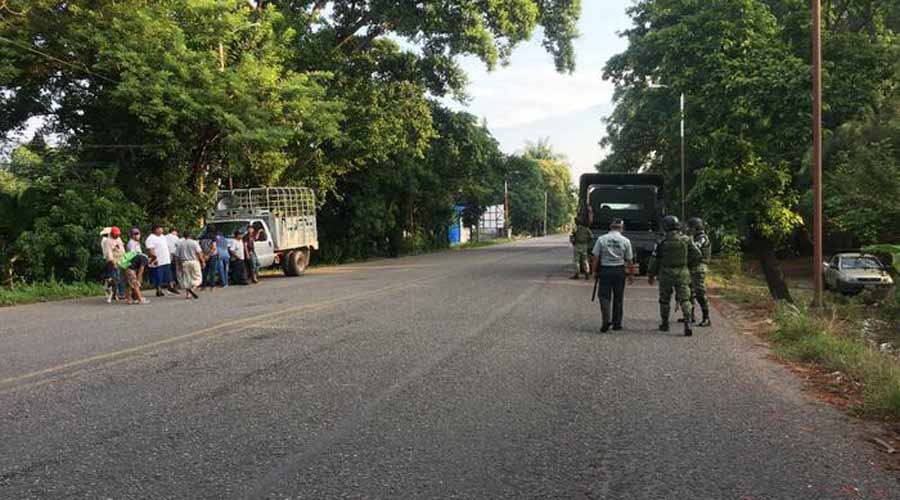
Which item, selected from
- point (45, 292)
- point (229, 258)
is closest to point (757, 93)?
point (229, 258)

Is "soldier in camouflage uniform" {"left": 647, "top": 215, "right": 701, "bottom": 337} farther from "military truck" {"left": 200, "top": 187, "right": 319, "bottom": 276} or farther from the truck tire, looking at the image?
the truck tire

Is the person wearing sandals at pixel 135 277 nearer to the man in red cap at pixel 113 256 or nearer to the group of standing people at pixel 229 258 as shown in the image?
the man in red cap at pixel 113 256

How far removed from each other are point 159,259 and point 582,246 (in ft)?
35.9

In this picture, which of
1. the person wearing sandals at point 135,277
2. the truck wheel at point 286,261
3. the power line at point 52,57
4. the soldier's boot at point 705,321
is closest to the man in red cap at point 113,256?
the person wearing sandals at point 135,277

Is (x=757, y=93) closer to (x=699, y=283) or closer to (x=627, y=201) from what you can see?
(x=627, y=201)

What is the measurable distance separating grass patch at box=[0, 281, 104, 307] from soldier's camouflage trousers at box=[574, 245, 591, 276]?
12.5 m

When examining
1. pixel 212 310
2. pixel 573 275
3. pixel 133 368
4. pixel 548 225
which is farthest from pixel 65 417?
pixel 548 225

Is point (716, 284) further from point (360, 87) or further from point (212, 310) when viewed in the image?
point (360, 87)

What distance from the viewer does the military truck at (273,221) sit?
2173 cm

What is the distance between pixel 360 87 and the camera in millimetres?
31203

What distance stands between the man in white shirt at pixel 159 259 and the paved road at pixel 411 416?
5585 mm

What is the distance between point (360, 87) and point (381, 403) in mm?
26539

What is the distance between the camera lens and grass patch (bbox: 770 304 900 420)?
6.03m

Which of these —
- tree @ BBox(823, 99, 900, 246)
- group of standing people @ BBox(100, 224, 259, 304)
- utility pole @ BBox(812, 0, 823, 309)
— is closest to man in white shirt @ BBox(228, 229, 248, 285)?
group of standing people @ BBox(100, 224, 259, 304)
